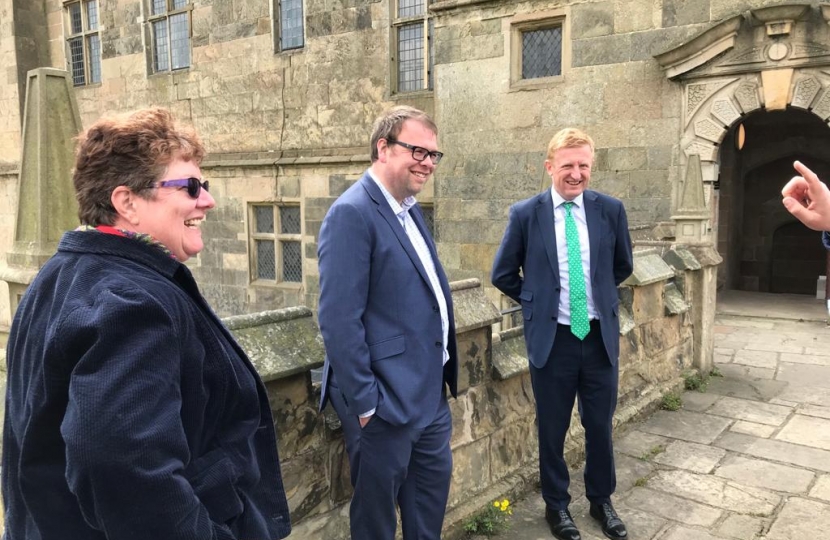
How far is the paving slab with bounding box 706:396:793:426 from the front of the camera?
202 inches

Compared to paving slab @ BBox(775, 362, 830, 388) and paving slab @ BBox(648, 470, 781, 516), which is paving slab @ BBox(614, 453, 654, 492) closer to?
paving slab @ BBox(648, 470, 781, 516)

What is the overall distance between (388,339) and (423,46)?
8560 millimetres

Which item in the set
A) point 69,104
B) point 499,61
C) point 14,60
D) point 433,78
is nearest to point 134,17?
point 14,60

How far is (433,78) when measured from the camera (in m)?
10.0

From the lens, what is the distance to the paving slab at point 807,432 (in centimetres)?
464

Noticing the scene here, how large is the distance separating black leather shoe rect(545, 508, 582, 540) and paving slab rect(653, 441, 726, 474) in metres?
1.27

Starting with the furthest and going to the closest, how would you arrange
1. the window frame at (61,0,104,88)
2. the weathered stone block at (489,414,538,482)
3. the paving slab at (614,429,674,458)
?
the window frame at (61,0,104,88) → the paving slab at (614,429,674,458) → the weathered stone block at (489,414,538,482)

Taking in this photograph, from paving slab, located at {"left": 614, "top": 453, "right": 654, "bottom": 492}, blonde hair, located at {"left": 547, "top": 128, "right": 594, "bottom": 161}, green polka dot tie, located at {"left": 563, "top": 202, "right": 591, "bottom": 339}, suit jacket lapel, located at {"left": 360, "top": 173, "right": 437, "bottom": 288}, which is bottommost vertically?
paving slab, located at {"left": 614, "top": 453, "right": 654, "bottom": 492}

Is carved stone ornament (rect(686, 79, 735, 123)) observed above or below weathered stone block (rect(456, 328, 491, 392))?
above

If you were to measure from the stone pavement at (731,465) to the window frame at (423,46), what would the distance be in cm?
585

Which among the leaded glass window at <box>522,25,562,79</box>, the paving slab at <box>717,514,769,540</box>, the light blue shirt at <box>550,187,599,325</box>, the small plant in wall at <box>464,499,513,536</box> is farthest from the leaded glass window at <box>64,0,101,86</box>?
the paving slab at <box>717,514,769,540</box>

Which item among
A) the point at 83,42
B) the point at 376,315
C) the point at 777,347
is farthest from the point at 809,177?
the point at 83,42

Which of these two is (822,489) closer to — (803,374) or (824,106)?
(803,374)

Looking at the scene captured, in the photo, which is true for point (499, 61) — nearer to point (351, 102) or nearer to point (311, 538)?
point (351, 102)
